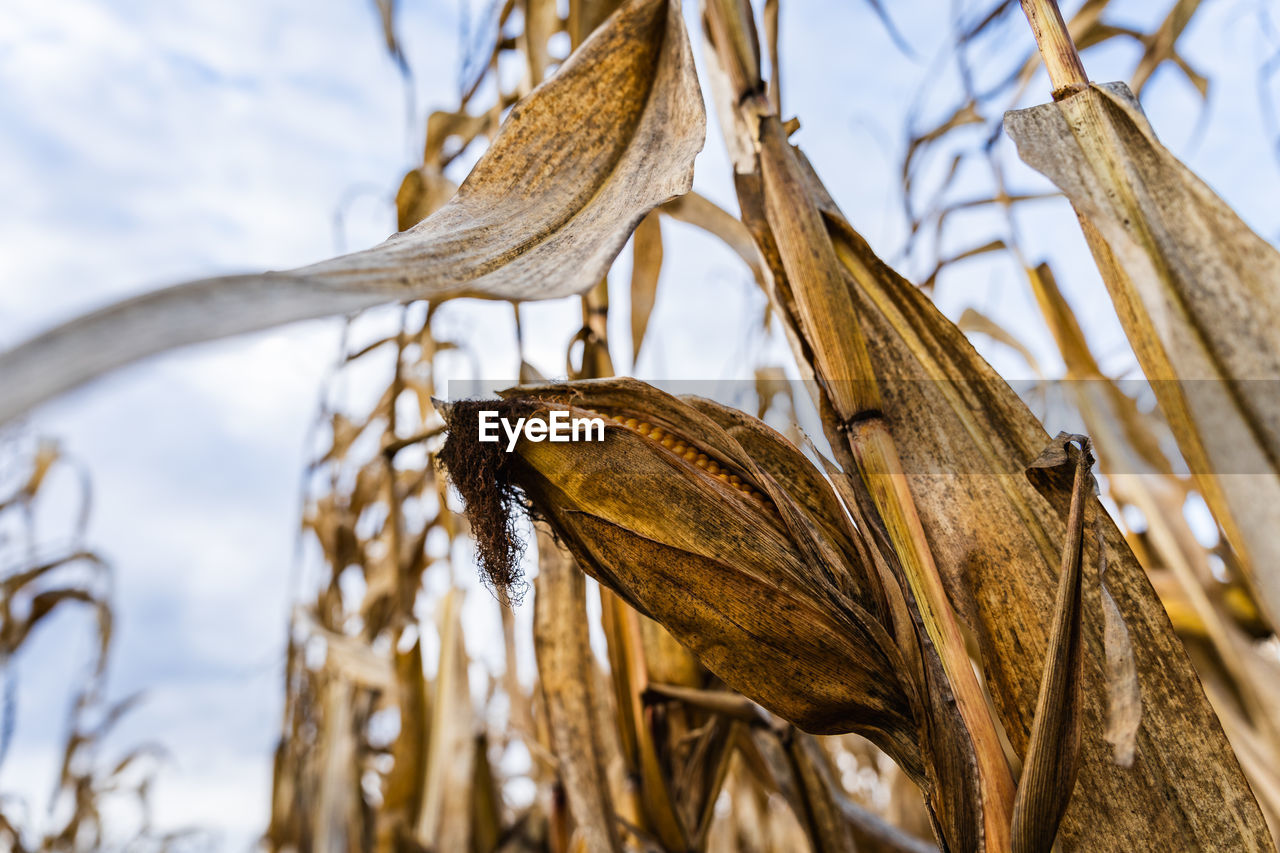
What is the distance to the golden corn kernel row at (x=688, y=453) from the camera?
0.50 meters

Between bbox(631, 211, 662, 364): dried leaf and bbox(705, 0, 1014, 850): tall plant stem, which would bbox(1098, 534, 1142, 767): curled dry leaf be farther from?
bbox(631, 211, 662, 364): dried leaf

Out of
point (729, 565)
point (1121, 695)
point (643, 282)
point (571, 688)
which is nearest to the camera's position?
point (1121, 695)

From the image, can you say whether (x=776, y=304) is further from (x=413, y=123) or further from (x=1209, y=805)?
(x=413, y=123)

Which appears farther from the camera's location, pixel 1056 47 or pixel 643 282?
pixel 643 282

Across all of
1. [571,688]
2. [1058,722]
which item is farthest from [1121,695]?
[571,688]

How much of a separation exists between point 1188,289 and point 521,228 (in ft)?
1.23

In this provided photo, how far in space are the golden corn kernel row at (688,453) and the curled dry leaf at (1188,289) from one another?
25 cm

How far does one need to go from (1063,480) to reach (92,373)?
0.46m

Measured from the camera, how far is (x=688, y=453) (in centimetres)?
50

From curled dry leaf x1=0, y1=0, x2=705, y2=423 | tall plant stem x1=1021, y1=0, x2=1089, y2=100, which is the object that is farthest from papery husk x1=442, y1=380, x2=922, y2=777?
tall plant stem x1=1021, y1=0, x2=1089, y2=100

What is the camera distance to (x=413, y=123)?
42.8 inches

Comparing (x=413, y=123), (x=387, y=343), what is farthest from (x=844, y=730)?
(x=387, y=343)

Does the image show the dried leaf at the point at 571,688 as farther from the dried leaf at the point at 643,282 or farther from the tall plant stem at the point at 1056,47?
the tall plant stem at the point at 1056,47

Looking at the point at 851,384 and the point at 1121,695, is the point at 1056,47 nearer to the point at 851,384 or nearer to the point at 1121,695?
the point at 851,384
